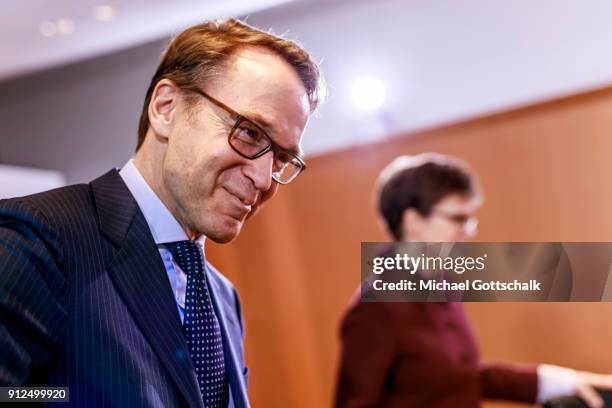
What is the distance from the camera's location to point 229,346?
957 mm

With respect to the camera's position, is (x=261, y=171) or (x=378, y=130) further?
(x=378, y=130)

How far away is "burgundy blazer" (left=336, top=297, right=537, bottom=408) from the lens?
5.16 feet

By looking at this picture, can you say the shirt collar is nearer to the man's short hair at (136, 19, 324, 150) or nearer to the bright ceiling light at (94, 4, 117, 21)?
the man's short hair at (136, 19, 324, 150)

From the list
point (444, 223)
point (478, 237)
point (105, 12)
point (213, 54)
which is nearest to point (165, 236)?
point (213, 54)

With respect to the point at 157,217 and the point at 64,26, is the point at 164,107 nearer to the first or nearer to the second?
the point at 157,217

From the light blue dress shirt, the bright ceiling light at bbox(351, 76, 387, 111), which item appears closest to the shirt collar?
the light blue dress shirt

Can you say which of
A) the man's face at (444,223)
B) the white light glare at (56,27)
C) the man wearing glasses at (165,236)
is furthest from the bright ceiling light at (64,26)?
the man wearing glasses at (165,236)

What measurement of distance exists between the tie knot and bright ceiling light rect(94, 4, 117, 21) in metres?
1.66

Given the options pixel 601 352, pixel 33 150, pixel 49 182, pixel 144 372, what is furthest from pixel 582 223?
pixel 33 150

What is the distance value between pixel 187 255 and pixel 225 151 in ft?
0.52

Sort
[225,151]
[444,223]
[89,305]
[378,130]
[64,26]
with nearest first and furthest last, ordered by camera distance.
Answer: [89,305] < [225,151] < [444,223] < [378,130] < [64,26]

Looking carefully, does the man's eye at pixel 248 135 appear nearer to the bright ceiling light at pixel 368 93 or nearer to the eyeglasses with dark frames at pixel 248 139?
the eyeglasses with dark frames at pixel 248 139

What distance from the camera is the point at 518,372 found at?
71.6 inches

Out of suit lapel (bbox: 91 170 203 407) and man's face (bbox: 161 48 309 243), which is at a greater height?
man's face (bbox: 161 48 309 243)
